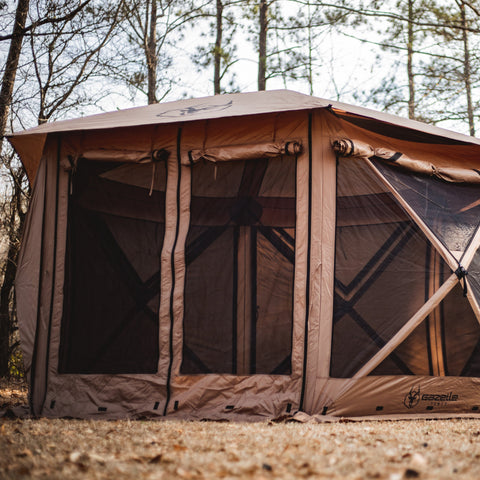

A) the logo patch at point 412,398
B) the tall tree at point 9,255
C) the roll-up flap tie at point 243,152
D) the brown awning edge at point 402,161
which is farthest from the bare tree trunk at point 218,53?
the logo patch at point 412,398

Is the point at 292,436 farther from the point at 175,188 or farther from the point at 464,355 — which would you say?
the point at 175,188

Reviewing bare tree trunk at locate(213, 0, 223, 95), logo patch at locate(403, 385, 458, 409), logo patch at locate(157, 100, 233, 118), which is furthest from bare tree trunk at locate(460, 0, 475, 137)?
logo patch at locate(403, 385, 458, 409)

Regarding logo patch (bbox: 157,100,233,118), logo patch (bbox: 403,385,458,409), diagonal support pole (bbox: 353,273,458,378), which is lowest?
logo patch (bbox: 403,385,458,409)

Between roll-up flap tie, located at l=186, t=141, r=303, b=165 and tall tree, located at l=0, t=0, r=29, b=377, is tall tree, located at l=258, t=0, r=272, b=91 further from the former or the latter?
roll-up flap tie, located at l=186, t=141, r=303, b=165

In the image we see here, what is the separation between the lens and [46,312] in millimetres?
4020

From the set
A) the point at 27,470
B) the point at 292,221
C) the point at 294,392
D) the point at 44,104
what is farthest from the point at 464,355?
the point at 44,104

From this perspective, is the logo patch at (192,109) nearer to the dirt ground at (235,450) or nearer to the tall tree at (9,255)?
the dirt ground at (235,450)

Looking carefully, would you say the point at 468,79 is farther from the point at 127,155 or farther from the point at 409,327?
the point at 127,155

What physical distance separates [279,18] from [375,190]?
25.5 ft

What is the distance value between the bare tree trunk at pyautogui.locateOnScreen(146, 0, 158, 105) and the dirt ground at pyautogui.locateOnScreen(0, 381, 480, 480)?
7.14m

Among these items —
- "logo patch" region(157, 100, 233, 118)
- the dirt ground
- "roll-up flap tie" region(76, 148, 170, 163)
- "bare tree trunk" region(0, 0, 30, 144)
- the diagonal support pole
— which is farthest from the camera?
"bare tree trunk" region(0, 0, 30, 144)

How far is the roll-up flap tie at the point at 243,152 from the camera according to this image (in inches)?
149

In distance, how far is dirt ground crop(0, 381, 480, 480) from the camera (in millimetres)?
1912

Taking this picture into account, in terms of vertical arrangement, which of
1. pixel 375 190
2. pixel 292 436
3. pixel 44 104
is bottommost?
pixel 292 436
